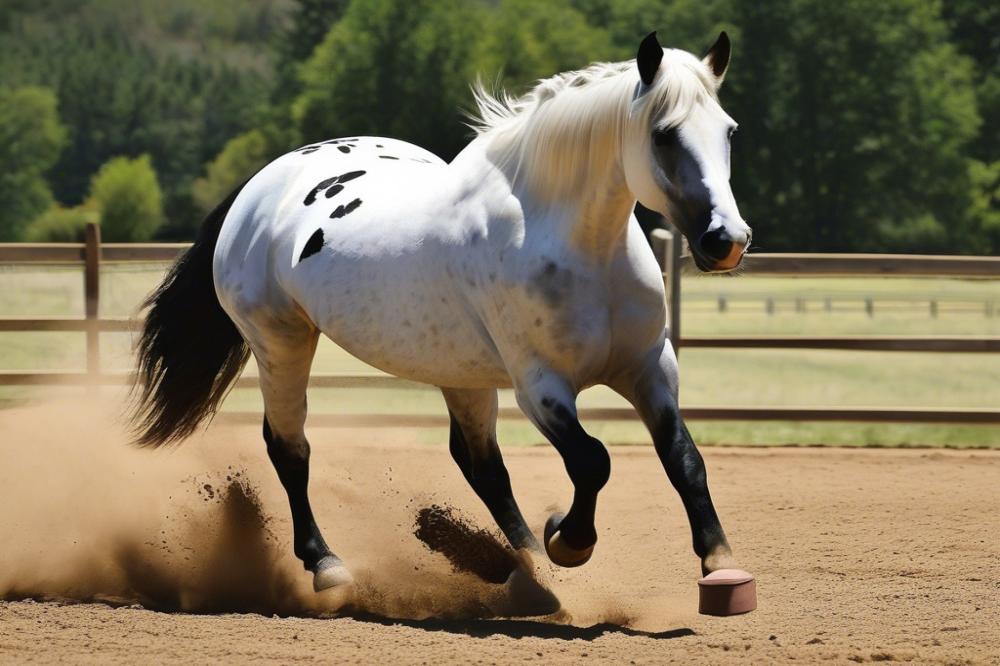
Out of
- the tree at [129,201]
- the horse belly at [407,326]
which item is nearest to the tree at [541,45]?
the tree at [129,201]

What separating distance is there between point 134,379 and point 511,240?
2.49 m

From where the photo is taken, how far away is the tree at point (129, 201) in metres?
62.6

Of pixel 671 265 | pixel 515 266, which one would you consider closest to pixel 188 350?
pixel 515 266

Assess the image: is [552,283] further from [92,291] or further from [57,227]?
[57,227]

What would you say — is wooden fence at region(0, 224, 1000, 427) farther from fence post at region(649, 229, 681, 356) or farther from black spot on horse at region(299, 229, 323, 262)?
black spot on horse at region(299, 229, 323, 262)

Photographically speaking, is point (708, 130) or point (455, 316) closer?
point (708, 130)

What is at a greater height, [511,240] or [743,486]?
[511,240]

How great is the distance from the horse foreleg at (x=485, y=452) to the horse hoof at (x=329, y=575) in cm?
62

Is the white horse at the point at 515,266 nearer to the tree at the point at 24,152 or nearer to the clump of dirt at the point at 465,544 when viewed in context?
the clump of dirt at the point at 465,544

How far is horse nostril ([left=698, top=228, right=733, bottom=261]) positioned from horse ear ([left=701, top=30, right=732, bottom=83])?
68 cm

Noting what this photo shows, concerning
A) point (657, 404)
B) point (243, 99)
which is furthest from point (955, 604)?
point (243, 99)

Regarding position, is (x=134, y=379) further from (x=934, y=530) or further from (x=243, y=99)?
(x=243, y=99)

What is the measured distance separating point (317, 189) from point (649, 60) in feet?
6.09

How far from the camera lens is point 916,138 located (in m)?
46.9
